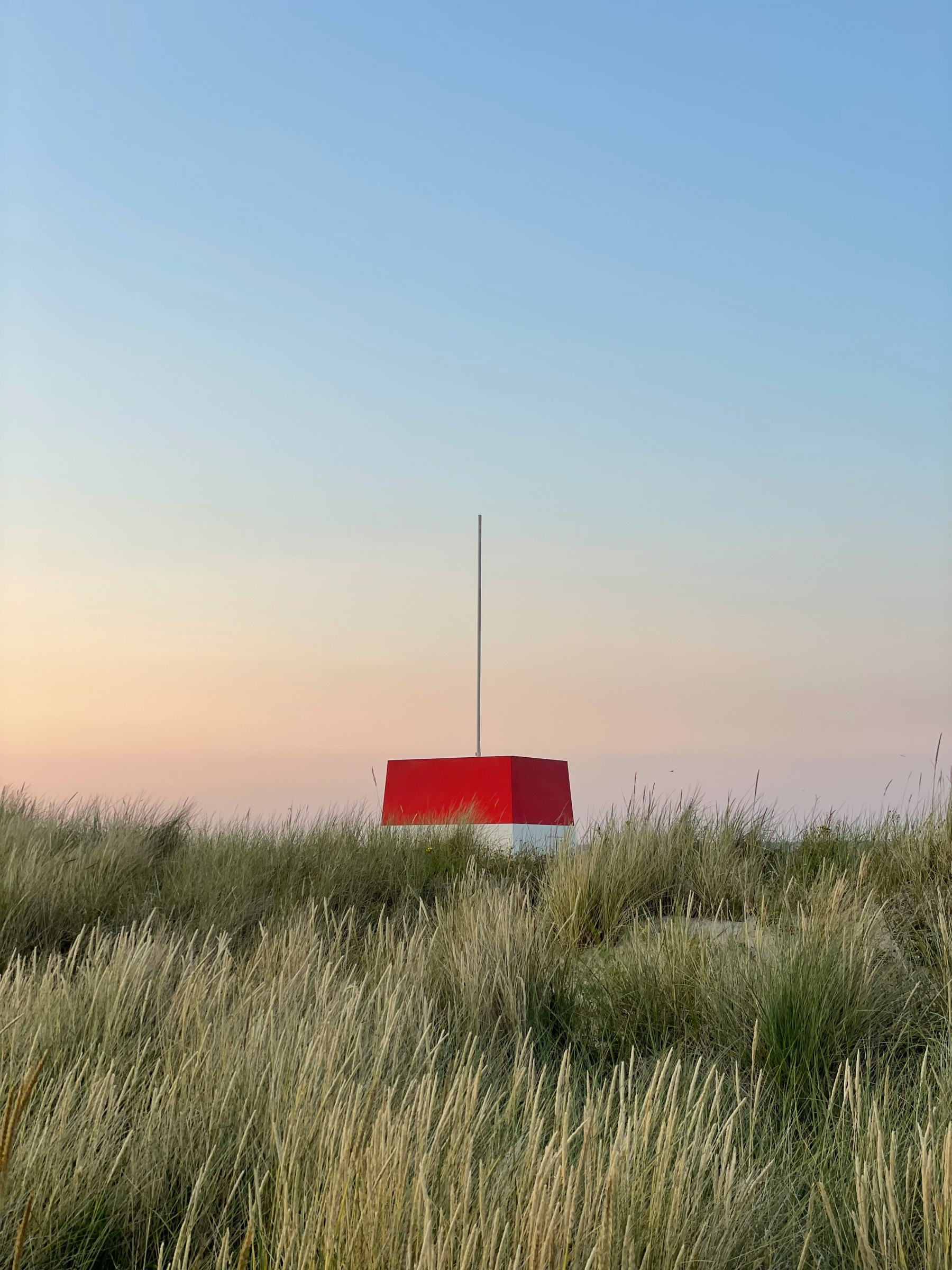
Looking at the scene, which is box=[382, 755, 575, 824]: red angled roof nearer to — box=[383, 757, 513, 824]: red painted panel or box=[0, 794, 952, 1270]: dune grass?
box=[383, 757, 513, 824]: red painted panel

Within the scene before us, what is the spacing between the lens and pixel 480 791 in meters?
10.5

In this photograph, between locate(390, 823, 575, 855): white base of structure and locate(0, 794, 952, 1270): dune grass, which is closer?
locate(0, 794, 952, 1270): dune grass

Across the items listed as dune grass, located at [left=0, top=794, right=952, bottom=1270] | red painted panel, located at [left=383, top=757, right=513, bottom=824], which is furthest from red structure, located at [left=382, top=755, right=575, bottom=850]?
dune grass, located at [left=0, top=794, right=952, bottom=1270]

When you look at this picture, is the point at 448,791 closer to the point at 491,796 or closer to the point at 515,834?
the point at 491,796

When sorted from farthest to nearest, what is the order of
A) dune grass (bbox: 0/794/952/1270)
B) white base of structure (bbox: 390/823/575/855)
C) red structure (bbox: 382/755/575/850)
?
1. red structure (bbox: 382/755/575/850)
2. white base of structure (bbox: 390/823/575/855)
3. dune grass (bbox: 0/794/952/1270)

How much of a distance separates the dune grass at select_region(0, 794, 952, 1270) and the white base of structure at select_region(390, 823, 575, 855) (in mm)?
2030

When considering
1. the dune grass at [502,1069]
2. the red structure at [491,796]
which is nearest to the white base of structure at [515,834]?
the red structure at [491,796]

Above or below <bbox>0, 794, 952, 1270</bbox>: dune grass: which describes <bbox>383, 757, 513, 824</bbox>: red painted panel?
below

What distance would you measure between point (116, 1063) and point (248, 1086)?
717mm

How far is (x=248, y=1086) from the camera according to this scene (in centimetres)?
289

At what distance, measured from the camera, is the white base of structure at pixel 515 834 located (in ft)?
31.1

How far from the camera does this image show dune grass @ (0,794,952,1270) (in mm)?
2025

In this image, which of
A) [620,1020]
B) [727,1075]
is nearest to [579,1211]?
[727,1075]

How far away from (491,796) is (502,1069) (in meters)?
6.79
